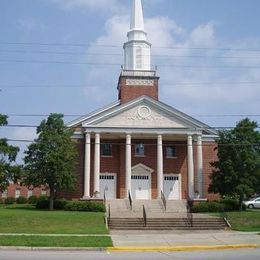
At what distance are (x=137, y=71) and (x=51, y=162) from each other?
14.9 meters

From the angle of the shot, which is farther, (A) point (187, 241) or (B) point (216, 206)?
(B) point (216, 206)

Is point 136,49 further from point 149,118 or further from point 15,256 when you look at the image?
point 15,256

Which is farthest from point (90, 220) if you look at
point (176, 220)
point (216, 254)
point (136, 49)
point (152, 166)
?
point (136, 49)

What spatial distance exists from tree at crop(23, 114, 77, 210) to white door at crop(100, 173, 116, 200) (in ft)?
17.1

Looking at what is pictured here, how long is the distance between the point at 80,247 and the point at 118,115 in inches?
1053

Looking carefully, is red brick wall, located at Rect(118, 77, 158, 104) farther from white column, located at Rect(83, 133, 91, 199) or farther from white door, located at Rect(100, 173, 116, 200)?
white door, located at Rect(100, 173, 116, 200)

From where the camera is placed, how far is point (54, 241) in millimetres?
20000

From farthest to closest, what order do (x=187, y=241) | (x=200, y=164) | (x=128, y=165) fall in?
(x=200, y=164)
(x=128, y=165)
(x=187, y=241)

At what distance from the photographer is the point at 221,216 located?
3225cm

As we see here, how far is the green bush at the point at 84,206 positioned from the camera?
38.0m

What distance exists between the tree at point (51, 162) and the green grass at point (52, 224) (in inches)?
324

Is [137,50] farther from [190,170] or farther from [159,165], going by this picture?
[190,170]

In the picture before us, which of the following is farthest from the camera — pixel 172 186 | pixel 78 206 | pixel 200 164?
pixel 172 186

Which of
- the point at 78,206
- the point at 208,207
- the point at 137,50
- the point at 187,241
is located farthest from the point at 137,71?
the point at 187,241
